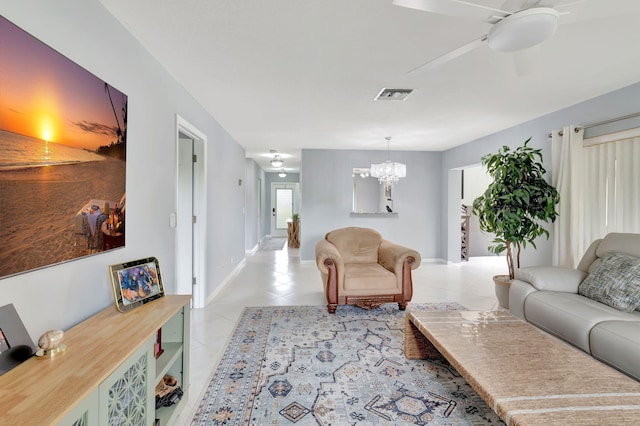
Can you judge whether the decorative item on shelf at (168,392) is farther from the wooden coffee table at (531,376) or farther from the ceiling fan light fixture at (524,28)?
the ceiling fan light fixture at (524,28)

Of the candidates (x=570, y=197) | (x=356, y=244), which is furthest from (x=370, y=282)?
(x=570, y=197)

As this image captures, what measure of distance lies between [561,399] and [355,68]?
2431 mm

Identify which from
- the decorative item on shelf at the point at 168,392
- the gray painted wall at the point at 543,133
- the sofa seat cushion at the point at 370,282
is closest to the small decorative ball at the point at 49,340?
the decorative item on shelf at the point at 168,392

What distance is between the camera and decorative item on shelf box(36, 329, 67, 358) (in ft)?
3.59

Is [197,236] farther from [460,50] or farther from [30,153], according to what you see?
[460,50]

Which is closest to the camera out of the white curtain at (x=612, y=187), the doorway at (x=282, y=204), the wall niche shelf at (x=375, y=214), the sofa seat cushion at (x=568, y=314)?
the sofa seat cushion at (x=568, y=314)

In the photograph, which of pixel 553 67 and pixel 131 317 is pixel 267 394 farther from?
pixel 553 67

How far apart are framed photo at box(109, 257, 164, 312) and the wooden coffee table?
1.78 m

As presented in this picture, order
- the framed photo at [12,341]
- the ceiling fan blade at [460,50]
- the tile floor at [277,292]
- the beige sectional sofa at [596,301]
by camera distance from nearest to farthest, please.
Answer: the framed photo at [12,341], the ceiling fan blade at [460,50], the beige sectional sofa at [596,301], the tile floor at [277,292]

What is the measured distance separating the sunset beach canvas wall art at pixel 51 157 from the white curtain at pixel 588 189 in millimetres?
4265

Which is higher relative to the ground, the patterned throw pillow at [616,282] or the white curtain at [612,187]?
the white curtain at [612,187]

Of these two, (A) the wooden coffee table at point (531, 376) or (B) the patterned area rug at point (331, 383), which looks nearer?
(A) the wooden coffee table at point (531, 376)

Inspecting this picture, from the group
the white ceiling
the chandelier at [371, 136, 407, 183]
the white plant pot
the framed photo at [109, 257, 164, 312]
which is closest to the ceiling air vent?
the white ceiling

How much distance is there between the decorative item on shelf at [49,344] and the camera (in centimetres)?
109
